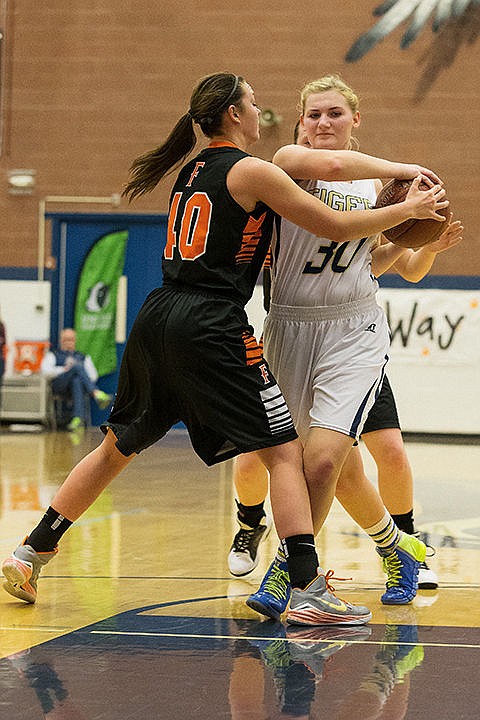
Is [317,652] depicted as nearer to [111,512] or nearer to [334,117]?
[334,117]

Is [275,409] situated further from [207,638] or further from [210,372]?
[207,638]

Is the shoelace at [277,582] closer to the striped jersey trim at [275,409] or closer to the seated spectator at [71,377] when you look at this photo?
the striped jersey trim at [275,409]

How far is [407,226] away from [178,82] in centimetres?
1130

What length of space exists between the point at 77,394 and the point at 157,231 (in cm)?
236

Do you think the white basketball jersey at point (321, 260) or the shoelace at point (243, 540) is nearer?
the white basketball jersey at point (321, 260)

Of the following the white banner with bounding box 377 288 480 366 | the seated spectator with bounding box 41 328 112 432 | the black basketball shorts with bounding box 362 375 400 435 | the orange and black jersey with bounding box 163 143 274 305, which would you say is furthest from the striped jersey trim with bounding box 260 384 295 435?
the seated spectator with bounding box 41 328 112 432

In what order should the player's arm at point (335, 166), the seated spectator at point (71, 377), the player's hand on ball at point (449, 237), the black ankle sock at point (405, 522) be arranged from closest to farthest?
1. the player's arm at point (335, 166)
2. the player's hand on ball at point (449, 237)
3. the black ankle sock at point (405, 522)
4. the seated spectator at point (71, 377)

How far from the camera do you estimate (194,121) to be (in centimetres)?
367

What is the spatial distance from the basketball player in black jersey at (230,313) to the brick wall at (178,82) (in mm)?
10520

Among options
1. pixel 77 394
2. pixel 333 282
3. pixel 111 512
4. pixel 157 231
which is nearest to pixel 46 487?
pixel 111 512

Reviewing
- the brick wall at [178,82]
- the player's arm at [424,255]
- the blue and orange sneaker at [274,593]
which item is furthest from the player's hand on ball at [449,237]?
the brick wall at [178,82]

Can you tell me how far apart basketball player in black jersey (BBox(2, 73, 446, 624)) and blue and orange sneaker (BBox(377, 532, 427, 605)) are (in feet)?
1.32

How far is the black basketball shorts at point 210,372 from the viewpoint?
338 centimetres

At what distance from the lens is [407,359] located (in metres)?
13.8
